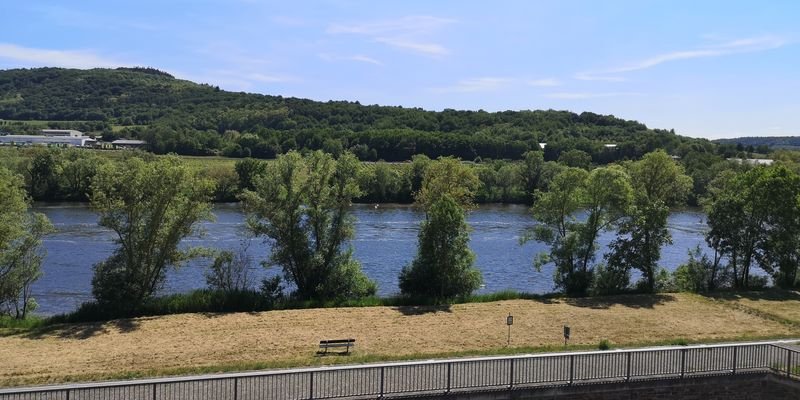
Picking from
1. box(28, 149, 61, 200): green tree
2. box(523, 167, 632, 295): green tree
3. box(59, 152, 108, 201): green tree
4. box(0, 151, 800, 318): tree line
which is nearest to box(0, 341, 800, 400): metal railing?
box(0, 151, 800, 318): tree line

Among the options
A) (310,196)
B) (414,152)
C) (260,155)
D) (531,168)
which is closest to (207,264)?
(310,196)

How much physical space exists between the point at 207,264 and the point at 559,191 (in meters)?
22.2

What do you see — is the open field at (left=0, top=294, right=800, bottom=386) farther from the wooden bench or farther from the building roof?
the building roof

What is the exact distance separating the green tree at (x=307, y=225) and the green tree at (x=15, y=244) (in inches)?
353

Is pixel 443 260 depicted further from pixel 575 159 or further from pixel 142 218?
pixel 575 159

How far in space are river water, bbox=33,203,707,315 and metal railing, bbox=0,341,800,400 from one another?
53.4 ft

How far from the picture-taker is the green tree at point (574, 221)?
35188mm

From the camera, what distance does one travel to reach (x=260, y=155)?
125375 millimetres

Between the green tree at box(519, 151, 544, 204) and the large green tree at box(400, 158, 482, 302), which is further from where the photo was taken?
the green tree at box(519, 151, 544, 204)

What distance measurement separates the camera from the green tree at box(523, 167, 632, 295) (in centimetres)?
3519

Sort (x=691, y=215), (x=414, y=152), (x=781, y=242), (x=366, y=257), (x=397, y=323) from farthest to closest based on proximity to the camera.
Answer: (x=414, y=152) → (x=691, y=215) → (x=366, y=257) → (x=781, y=242) → (x=397, y=323)

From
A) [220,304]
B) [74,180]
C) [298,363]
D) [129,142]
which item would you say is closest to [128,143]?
[129,142]

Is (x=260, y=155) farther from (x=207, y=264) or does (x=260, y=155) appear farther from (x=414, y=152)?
(x=207, y=264)

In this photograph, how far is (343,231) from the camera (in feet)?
106
